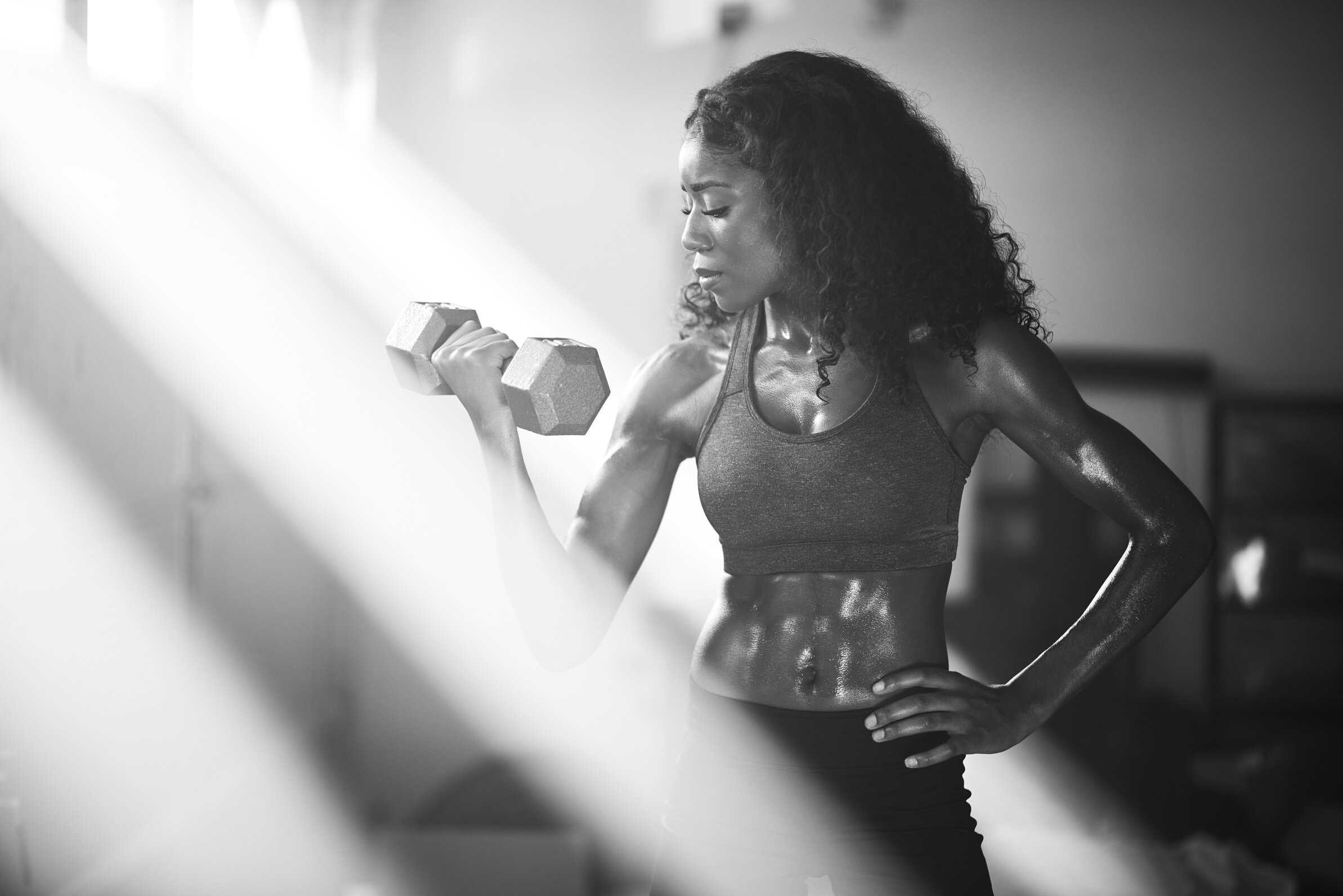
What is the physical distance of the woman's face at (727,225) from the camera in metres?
Answer: 1.27

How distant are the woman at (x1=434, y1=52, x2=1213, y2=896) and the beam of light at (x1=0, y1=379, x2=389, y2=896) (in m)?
0.89

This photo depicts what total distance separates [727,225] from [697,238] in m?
0.03

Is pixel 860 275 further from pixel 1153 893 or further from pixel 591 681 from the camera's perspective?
pixel 591 681

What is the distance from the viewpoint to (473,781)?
12.2 ft

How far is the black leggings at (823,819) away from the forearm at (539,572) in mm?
205

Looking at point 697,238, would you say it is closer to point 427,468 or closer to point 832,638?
point 832,638

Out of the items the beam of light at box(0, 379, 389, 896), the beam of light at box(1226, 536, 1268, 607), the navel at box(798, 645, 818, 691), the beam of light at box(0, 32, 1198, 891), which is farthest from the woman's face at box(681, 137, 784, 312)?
the beam of light at box(1226, 536, 1268, 607)

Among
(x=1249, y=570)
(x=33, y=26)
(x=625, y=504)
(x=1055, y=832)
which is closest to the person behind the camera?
(x=625, y=504)

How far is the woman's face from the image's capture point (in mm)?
1273

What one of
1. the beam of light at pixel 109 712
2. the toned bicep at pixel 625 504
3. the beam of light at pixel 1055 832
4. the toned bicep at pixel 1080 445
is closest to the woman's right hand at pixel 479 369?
the toned bicep at pixel 625 504

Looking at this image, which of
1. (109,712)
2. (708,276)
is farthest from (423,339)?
(109,712)

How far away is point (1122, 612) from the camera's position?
1.26m

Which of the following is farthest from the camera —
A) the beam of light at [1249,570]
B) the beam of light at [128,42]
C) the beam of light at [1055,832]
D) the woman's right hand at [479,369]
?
the beam of light at [1249,570]

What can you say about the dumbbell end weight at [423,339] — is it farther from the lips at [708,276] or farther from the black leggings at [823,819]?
the black leggings at [823,819]
